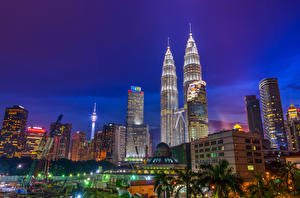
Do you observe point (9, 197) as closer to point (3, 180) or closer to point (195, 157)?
point (3, 180)

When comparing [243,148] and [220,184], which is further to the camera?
[243,148]

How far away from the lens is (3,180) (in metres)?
145

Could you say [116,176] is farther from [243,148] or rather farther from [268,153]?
[268,153]

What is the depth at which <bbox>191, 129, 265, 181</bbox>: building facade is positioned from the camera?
107 m

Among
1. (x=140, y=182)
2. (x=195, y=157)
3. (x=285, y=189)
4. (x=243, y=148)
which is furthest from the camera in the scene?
(x=195, y=157)

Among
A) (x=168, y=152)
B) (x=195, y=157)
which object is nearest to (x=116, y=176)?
(x=195, y=157)

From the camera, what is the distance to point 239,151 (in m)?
108

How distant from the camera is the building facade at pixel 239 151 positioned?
350 feet

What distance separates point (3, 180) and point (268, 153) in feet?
712

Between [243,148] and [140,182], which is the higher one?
[243,148]

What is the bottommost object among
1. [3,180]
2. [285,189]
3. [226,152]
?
[3,180]

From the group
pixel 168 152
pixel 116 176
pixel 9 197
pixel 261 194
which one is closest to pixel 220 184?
pixel 261 194

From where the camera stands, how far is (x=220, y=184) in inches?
1184

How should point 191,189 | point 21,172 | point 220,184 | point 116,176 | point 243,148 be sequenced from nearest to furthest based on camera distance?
1. point 220,184
2. point 191,189
3. point 243,148
4. point 116,176
5. point 21,172
